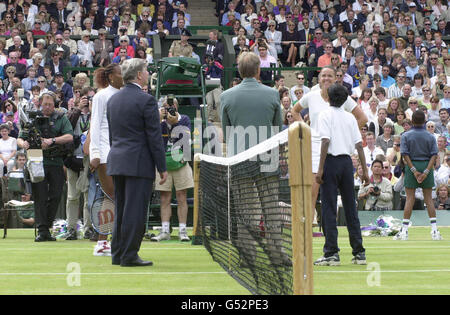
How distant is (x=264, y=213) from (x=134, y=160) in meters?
1.91

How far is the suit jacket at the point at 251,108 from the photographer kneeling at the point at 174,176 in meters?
3.74

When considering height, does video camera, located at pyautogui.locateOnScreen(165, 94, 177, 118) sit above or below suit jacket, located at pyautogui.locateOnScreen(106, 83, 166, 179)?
above

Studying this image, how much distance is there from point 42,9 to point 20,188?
39.7 feet

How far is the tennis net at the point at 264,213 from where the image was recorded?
5.76m

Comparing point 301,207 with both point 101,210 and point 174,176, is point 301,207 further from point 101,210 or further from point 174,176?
point 101,210

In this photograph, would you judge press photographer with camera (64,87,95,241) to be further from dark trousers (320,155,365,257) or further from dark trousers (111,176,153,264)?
dark trousers (320,155,365,257)

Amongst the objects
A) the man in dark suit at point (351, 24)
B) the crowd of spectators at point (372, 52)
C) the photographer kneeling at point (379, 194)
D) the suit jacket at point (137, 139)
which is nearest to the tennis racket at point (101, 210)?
the suit jacket at point (137, 139)

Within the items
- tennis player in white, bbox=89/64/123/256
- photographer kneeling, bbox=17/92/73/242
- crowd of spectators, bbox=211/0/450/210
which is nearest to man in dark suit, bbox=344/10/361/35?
crowd of spectators, bbox=211/0/450/210

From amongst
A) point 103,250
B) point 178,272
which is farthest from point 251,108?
point 103,250

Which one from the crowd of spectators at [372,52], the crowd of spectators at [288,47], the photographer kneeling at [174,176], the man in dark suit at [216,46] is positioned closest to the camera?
the photographer kneeling at [174,176]

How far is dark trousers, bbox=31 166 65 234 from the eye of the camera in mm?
13508

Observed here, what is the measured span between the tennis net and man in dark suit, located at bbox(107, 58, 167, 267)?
0.85 m

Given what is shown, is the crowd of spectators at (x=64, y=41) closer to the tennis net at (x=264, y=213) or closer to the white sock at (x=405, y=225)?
the white sock at (x=405, y=225)

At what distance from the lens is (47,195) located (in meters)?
13.6
